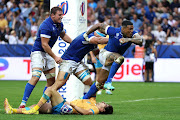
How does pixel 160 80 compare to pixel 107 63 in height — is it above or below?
below

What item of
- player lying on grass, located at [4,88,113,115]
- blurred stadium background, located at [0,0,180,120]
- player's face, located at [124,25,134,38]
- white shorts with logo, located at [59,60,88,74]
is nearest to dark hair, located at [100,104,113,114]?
player lying on grass, located at [4,88,113,115]

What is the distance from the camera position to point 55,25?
34.7 feet

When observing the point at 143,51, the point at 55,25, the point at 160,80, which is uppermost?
the point at 55,25

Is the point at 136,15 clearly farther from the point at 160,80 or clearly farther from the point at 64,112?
the point at 64,112

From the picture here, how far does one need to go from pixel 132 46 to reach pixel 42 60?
1210cm

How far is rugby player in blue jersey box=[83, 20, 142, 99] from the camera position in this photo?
1035cm

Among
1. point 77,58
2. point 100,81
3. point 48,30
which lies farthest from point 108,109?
point 48,30

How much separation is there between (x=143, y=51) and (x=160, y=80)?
5.92 feet

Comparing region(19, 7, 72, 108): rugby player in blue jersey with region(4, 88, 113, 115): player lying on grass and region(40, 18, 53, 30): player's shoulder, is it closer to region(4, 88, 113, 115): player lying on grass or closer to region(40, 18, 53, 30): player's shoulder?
region(40, 18, 53, 30): player's shoulder

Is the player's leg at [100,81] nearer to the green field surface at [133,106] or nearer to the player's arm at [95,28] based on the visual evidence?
the green field surface at [133,106]

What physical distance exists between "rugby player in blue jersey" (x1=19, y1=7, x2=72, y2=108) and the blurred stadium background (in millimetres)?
3612

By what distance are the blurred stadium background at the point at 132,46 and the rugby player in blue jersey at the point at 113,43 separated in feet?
7.86

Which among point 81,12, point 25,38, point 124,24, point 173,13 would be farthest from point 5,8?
point 124,24

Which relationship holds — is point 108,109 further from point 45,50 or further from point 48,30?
point 48,30
